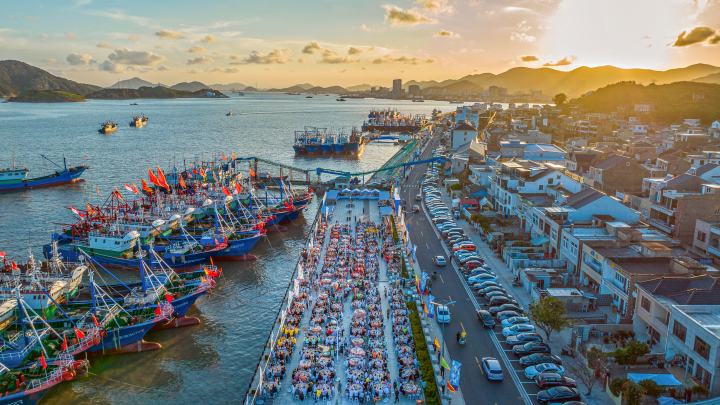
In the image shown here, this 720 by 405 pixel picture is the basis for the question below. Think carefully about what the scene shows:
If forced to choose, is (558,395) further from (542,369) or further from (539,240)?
(539,240)

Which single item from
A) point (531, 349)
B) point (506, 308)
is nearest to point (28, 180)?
point (506, 308)

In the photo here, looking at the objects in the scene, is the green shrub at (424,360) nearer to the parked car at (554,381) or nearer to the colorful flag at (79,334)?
the parked car at (554,381)

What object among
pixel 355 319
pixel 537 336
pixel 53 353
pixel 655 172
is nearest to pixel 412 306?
pixel 355 319

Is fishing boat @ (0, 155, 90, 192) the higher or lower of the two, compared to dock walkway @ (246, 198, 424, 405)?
higher

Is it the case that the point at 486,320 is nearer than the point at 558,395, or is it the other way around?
the point at 558,395

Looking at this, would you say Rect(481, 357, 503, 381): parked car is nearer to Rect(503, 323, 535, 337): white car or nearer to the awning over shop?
Rect(503, 323, 535, 337): white car

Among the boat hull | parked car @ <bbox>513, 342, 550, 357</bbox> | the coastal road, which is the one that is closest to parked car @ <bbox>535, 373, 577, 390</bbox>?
the coastal road
